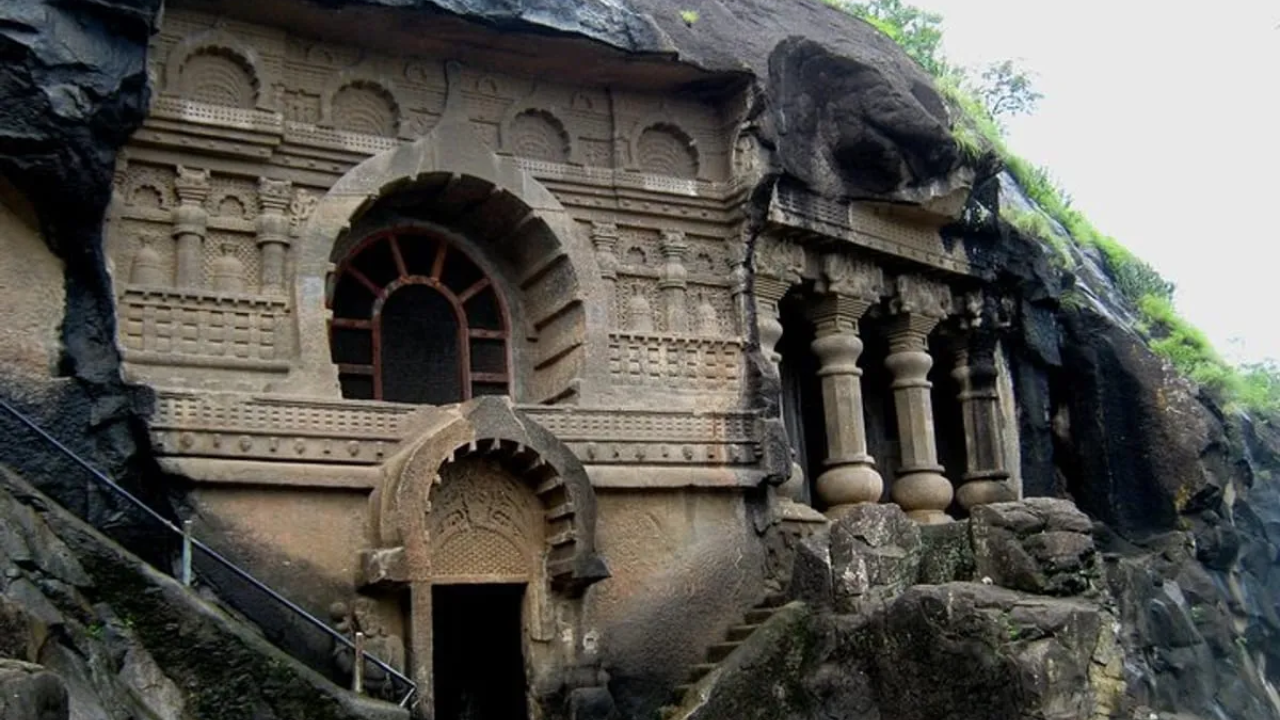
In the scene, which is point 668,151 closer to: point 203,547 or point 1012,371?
point 1012,371

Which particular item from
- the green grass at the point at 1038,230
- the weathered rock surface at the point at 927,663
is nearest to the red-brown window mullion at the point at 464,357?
the weathered rock surface at the point at 927,663

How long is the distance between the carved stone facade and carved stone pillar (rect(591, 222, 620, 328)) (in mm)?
26

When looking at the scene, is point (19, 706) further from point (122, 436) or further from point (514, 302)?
point (514, 302)

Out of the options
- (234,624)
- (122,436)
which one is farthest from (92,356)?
(234,624)

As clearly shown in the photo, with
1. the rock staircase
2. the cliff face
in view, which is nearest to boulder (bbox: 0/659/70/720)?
the cliff face

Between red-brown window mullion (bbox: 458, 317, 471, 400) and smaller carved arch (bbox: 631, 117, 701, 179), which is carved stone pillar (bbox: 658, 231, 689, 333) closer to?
smaller carved arch (bbox: 631, 117, 701, 179)

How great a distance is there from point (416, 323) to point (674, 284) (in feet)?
7.11

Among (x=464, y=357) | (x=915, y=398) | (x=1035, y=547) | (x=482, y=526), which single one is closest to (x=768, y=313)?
(x=915, y=398)

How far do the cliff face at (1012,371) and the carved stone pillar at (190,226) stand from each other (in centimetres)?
76

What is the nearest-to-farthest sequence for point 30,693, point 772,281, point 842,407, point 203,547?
point 30,693
point 203,547
point 772,281
point 842,407

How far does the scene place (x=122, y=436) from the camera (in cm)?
941

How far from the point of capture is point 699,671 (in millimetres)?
11086

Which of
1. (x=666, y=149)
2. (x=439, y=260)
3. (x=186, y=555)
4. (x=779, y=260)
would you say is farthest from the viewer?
(x=779, y=260)

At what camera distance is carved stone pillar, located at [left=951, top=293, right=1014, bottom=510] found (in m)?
14.9
